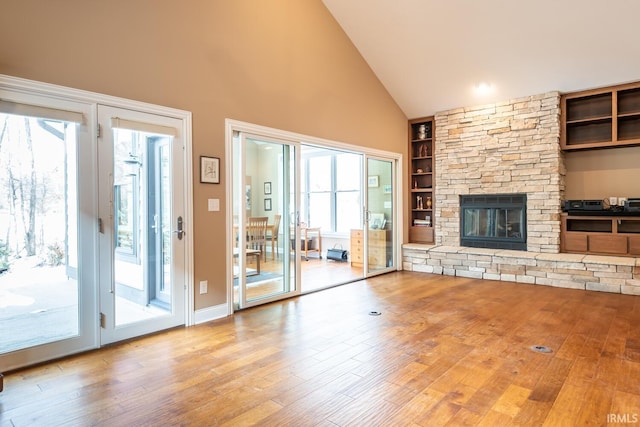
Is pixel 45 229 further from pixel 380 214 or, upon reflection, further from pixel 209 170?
pixel 380 214

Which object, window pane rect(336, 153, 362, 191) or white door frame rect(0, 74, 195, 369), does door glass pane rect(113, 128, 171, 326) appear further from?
window pane rect(336, 153, 362, 191)

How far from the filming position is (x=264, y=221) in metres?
4.60

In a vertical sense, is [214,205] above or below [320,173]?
below

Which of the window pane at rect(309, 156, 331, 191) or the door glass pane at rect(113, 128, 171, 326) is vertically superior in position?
the window pane at rect(309, 156, 331, 191)

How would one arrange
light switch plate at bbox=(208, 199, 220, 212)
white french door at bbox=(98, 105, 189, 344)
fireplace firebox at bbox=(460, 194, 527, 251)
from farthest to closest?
fireplace firebox at bbox=(460, 194, 527, 251) < light switch plate at bbox=(208, 199, 220, 212) < white french door at bbox=(98, 105, 189, 344)

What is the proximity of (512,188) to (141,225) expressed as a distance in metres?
5.44

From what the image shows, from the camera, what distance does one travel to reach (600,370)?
104 inches

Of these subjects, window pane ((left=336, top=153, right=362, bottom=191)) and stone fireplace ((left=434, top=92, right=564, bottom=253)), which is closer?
stone fireplace ((left=434, top=92, right=564, bottom=253))

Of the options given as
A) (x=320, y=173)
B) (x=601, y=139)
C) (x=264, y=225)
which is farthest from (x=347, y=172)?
(x=601, y=139)

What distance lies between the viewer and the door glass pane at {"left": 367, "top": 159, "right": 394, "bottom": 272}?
6286 millimetres

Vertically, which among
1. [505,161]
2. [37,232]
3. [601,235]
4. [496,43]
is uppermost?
[496,43]

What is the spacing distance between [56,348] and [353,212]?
6494mm

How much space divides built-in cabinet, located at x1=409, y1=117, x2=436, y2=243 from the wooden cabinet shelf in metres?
2.12

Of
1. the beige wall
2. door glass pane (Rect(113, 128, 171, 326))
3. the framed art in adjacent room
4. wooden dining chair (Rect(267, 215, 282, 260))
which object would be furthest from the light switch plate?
wooden dining chair (Rect(267, 215, 282, 260))
